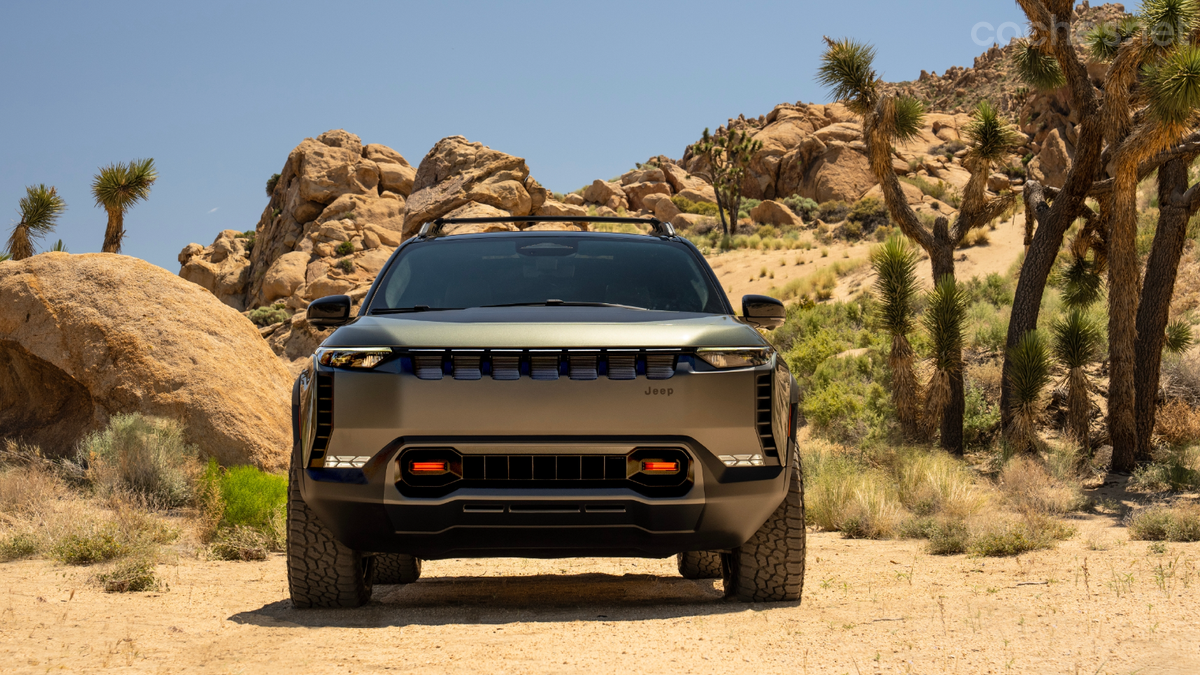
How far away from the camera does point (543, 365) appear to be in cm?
408

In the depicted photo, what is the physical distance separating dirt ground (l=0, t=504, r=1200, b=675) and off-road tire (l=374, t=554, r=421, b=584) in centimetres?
12

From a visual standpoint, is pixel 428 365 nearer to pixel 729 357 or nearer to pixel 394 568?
pixel 729 357

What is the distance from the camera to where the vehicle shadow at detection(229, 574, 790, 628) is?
458 cm

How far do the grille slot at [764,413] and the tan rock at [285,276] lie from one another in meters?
46.1

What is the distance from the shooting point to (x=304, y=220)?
51.3 m

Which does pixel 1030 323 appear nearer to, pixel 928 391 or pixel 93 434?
pixel 928 391

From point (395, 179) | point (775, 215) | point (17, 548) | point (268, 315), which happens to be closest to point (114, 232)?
point (17, 548)

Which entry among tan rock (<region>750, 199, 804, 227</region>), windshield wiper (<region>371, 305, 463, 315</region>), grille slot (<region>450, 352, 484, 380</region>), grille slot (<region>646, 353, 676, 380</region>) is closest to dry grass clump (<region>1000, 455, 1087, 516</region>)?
grille slot (<region>646, 353, 676, 380</region>)

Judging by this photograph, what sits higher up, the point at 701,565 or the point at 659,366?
the point at 659,366

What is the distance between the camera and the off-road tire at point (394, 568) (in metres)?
5.90

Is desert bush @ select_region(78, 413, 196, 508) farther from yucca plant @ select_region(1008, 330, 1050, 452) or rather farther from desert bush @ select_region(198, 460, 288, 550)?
yucca plant @ select_region(1008, 330, 1050, 452)

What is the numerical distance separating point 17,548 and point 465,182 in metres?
34.0

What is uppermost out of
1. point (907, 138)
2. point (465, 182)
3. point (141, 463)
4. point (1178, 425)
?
point (465, 182)

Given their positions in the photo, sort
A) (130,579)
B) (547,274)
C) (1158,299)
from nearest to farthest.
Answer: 1. (547,274)
2. (130,579)
3. (1158,299)
